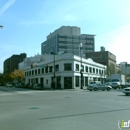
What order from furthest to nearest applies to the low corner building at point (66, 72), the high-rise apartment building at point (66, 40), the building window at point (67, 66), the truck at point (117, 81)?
the high-rise apartment building at point (66, 40) < the building window at point (67, 66) < the low corner building at point (66, 72) < the truck at point (117, 81)

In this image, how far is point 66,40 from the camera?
147 metres

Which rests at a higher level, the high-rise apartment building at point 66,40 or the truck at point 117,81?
the high-rise apartment building at point 66,40

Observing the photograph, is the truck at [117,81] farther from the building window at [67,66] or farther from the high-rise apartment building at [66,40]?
the high-rise apartment building at [66,40]

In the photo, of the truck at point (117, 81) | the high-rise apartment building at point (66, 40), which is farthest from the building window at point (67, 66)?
the high-rise apartment building at point (66, 40)

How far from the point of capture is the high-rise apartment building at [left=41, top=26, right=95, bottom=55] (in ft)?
474

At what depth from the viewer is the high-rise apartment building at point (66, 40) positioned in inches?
5694

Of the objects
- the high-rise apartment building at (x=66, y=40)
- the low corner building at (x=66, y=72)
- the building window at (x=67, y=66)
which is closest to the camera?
the low corner building at (x=66, y=72)

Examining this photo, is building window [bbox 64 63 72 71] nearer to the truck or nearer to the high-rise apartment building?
the truck

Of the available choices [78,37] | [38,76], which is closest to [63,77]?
[38,76]

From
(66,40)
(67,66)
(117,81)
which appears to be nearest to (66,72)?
(67,66)

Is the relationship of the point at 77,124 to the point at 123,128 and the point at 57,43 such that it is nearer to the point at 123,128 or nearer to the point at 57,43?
the point at 123,128

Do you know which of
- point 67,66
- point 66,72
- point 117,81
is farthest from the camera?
point 117,81

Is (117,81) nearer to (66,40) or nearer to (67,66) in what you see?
(67,66)

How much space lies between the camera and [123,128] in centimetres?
852
